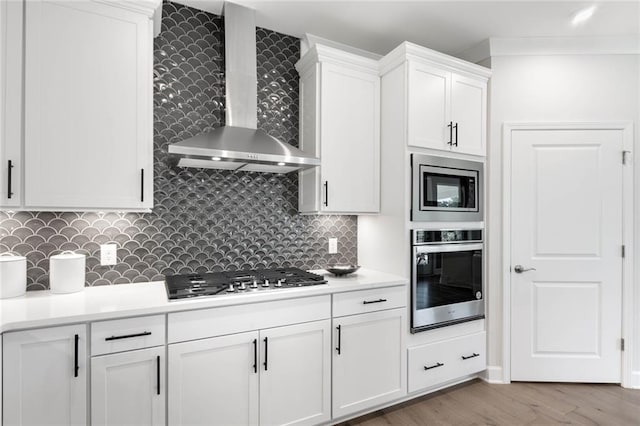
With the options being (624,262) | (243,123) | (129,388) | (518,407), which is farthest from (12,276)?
(624,262)

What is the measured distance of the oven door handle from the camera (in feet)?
8.54

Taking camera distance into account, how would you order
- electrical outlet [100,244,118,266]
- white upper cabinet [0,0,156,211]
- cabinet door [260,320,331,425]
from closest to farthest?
white upper cabinet [0,0,156,211] → cabinet door [260,320,331,425] → electrical outlet [100,244,118,266]

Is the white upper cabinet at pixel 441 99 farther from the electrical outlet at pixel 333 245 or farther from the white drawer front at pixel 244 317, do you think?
the white drawer front at pixel 244 317

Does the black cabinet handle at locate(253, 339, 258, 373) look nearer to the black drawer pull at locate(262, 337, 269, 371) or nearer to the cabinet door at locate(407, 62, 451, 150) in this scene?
the black drawer pull at locate(262, 337, 269, 371)

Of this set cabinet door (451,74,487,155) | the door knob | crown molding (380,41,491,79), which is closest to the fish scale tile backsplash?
crown molding (380,41,491,79)

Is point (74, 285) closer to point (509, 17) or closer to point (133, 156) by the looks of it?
point (133, 156)

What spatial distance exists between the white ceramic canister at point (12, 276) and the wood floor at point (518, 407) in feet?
6.87

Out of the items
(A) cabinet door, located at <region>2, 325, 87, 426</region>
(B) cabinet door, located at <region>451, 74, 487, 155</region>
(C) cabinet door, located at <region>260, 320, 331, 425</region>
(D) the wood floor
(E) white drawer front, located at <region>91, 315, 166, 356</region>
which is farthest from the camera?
(B) cabinet door, located at <region>451, 74, 487, 155</region>

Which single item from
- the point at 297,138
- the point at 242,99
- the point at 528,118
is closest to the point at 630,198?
the point at 528,118

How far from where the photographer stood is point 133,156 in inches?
78.7

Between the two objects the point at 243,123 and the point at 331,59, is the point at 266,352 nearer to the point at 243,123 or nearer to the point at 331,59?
the point at 243,123

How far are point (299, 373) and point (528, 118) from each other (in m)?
2.71

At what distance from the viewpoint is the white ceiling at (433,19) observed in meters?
2.48

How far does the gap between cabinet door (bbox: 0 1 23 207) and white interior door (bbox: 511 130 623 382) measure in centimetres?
334
